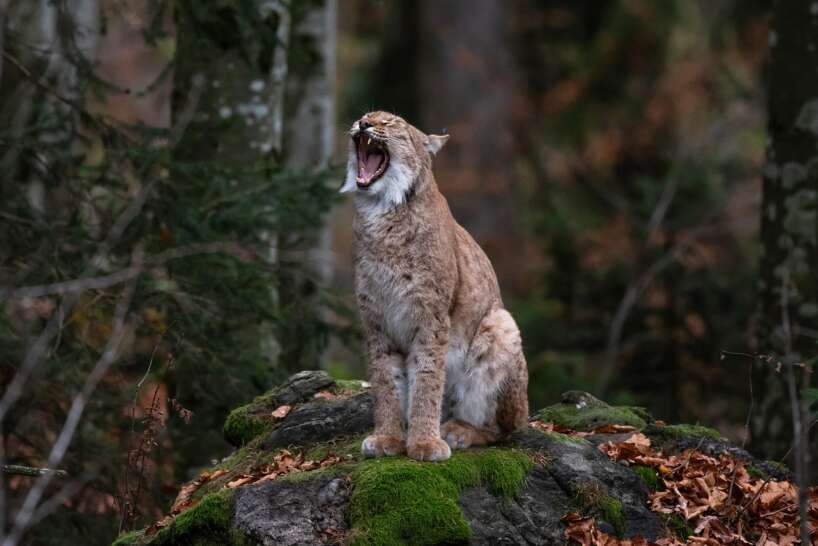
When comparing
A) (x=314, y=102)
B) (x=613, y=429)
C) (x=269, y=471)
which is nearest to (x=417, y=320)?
(x=269, y=471)

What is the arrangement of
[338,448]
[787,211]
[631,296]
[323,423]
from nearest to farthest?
[338,448] < [323,423] < [787,211] < [631,296]

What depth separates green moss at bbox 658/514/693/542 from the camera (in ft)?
19.5

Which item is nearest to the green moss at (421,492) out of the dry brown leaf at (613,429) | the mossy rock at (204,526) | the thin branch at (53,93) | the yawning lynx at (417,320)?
the yawning lynx at (417,320)

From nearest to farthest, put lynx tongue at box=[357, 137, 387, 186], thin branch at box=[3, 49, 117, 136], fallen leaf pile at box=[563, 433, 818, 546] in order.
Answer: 1. fallen leaf pile at box=[563, 433, 818, 546]
2. lynx tongue at box=[357, 137, 387, 186]
3. thin branch at box=[3, 49, 117, 136]

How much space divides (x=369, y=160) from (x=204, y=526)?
206 cm

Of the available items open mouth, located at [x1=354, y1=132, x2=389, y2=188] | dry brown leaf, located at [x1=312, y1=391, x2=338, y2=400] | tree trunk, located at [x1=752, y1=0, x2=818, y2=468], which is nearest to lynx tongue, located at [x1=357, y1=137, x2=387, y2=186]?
open mouth, located at [x1=354, y1=132, x2=389, y2=188]

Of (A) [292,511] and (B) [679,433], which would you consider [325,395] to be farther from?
(B) [679,433]

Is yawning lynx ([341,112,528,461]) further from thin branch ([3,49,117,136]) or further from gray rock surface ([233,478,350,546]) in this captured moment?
thin branch ([3,49,117,136])

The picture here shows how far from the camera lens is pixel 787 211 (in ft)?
28.5

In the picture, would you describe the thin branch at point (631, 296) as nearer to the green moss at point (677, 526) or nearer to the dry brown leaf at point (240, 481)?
the green moss at point (677, 526)

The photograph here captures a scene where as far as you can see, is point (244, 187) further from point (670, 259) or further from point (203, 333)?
point (670, 259)

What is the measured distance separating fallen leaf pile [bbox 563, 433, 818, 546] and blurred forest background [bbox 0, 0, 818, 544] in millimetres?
609

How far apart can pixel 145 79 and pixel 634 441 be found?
2561 cm

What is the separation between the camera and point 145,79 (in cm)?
3020
